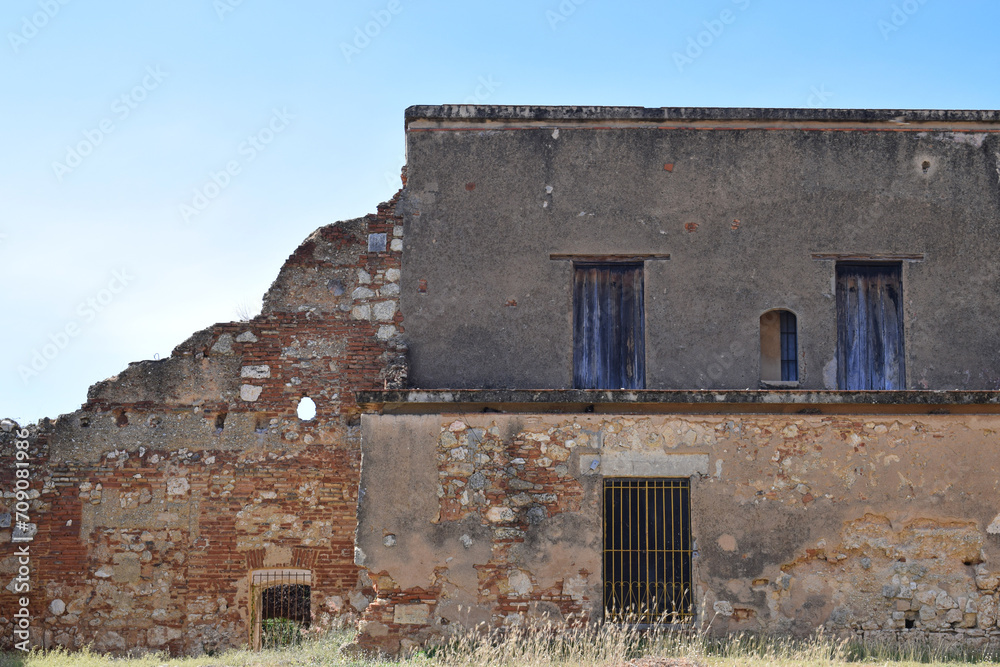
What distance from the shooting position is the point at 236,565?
12547 millimetres

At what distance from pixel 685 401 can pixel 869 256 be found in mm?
4304

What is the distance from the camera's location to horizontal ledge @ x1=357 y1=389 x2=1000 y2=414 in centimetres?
1045

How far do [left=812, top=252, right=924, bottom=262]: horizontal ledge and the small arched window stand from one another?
88 centimetres

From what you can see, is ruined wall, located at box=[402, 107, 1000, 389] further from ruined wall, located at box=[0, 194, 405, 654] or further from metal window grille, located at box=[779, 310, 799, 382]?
ruined wall, located at box=[0, 194, 405, 654]

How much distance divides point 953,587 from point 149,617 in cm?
940

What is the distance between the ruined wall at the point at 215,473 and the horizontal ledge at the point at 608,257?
218 cm

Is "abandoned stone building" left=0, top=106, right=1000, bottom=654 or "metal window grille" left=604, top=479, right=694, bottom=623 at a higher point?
"abandoned stone building" left=0, top=106, right=1000, bottom=654

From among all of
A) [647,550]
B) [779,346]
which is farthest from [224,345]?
[779,346]

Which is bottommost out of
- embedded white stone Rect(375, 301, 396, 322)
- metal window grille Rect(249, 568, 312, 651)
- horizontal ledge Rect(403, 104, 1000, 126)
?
metal window grille Rect(249, 568, 312, 651)

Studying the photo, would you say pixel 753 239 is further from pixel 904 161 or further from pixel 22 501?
pixel 22 501

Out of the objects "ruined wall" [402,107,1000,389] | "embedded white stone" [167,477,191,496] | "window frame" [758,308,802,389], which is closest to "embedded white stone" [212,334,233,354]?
"embedded white stone" [167,477,191,496]

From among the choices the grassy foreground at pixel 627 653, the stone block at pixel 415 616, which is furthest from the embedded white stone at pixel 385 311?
the grassy foreground at pixel 627 653

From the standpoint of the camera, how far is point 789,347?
13023 millimetres

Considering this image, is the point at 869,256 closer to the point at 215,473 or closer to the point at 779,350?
the point at 779,350
